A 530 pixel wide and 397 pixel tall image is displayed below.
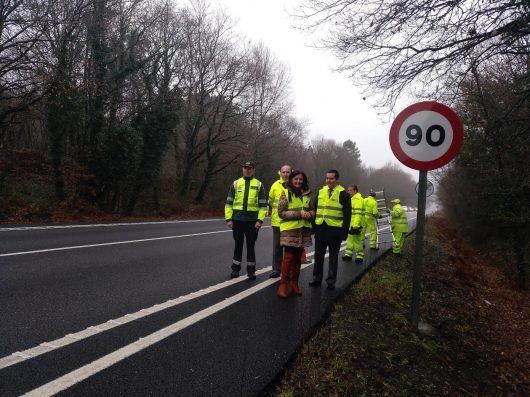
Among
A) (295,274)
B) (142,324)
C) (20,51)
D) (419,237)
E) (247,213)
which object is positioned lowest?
(142,324)

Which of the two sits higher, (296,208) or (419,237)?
(296,208)

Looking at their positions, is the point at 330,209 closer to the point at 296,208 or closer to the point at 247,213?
the point at 296,208

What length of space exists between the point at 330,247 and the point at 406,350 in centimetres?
213

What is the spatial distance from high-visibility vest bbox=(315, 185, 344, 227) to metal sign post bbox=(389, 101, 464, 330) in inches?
64.3

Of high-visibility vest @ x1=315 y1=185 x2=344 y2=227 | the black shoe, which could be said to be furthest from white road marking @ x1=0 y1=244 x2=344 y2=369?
high-visibility vest @ x1=315 y1=185 x2=344 y2=227

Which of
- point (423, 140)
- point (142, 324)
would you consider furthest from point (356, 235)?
→ point (142, 324)

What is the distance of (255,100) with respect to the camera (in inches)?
1144

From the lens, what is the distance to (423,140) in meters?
3.87

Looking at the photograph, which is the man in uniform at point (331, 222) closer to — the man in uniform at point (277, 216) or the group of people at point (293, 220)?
the group of people at point (293, 220)

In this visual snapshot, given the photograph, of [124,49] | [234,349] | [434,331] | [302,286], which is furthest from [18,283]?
[124,49]

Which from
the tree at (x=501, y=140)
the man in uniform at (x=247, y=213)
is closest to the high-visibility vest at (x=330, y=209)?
the man in uniform at (x=247, y=213)

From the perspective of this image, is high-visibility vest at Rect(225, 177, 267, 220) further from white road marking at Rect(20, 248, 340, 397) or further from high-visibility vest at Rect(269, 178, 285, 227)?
white road marking at Rect(20, 248, 340, 397)

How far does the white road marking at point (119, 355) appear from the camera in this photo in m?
2.42

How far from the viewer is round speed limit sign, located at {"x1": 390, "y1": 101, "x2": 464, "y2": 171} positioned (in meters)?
3.75
